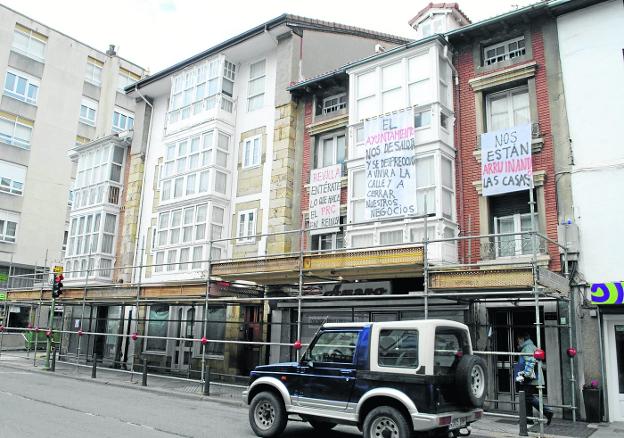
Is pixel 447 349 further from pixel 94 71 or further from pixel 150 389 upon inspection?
pixel 94 71

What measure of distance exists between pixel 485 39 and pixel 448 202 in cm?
515

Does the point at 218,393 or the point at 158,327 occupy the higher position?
the point at 158,327

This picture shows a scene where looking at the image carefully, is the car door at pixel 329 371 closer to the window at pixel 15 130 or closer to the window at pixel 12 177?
the window at pixel 12 177

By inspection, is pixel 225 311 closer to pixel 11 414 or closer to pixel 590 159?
pixel 11 414

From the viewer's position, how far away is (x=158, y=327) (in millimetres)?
23516

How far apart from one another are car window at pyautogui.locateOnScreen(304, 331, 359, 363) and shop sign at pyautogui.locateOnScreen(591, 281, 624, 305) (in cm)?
694

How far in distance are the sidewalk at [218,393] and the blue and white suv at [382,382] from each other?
2.80 metres

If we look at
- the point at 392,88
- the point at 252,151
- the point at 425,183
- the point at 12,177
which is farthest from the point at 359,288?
the point at 12,177

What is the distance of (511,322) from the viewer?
47.3 ft

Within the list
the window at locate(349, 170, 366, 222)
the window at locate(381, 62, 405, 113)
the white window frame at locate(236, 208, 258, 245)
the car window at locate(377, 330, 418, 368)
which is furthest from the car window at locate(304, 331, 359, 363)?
the white window frame at locate(236, 208, 258, 245)

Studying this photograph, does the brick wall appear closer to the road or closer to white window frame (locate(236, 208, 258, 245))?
the road

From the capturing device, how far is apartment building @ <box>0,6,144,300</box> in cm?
3662

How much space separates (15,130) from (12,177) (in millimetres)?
3341

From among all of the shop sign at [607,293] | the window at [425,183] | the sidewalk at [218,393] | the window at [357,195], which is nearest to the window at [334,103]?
the window at [357,195]
